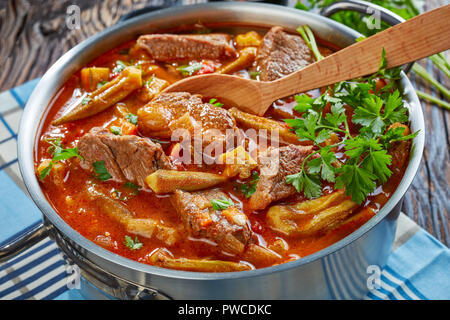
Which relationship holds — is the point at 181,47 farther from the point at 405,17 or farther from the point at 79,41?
the point at 405,17

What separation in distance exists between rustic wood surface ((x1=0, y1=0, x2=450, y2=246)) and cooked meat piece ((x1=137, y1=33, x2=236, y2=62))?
1501 millimetres

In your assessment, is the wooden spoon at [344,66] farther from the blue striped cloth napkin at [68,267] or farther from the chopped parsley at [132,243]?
the blue striped cloth napkin at [68,267]

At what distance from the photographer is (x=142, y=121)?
2699mm

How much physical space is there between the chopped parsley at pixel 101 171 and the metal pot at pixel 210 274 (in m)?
0.28

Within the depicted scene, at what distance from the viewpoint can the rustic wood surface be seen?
3.39m

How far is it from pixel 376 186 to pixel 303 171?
37 cm

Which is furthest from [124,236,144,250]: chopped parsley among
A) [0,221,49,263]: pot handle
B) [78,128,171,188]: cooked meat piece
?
[0,221,49,263]: pot handle

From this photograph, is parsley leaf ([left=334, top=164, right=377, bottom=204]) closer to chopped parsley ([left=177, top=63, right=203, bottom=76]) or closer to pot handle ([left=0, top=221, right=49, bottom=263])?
chopped parsley ([left=177, top=63, right=203, bottom=76])

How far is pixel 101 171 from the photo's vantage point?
2.57m
